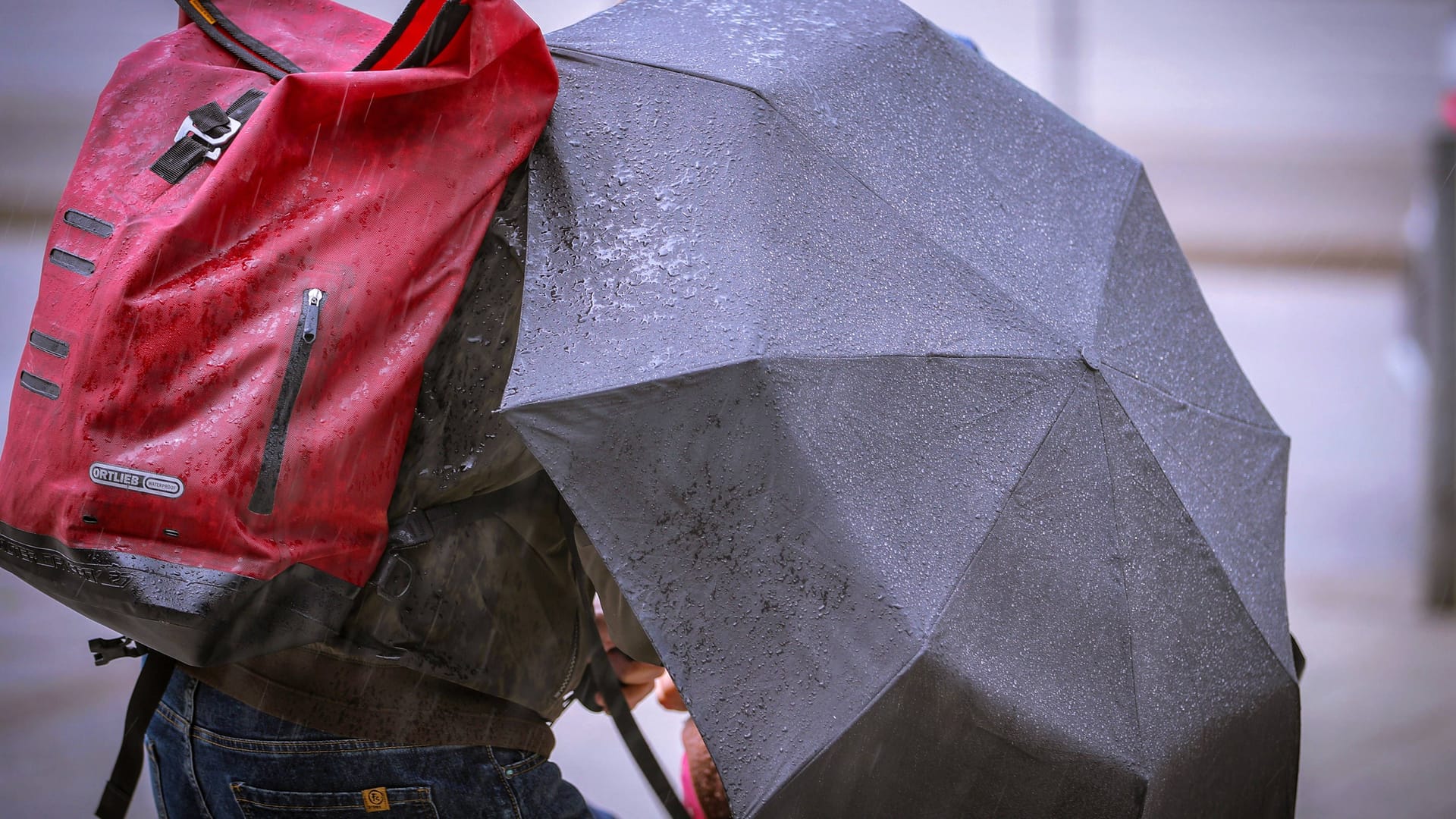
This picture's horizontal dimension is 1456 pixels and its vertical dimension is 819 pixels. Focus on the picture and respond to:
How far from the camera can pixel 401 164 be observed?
5.07 ft

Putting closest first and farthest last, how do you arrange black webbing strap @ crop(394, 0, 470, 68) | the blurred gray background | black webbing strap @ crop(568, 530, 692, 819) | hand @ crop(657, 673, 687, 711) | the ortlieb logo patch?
the ortlieb logo patch, black webbing strap @ crop(394, 0, 470, 68), black webbing strap @ crop(568, 530, 692, 819), hand @ crop(657, 673, 687, 711), the blurred gray background

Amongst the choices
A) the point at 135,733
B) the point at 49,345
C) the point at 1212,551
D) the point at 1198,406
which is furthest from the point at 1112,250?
the point at 135,733

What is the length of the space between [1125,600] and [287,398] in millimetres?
1136

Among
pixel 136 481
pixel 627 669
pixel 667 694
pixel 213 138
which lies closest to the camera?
pixel 136 481

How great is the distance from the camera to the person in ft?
5.28

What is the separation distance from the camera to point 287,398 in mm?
1452

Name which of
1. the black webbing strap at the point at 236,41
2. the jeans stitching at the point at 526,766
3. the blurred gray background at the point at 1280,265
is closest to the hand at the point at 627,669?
the jeans stitching at the point at 526,766

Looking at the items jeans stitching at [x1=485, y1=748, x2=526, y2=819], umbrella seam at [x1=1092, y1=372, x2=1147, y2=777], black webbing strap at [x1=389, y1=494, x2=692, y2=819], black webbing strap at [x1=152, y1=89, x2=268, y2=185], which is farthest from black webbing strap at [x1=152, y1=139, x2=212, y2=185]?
umbrella seam at [x1=1092, y1=372, x2=1147, y2=777]

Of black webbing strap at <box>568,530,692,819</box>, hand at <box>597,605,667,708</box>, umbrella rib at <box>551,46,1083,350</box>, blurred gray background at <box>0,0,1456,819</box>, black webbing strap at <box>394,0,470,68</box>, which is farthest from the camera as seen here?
blurred gray background at <box>0,0,1456,819</box>

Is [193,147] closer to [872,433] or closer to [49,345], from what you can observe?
[49,345]

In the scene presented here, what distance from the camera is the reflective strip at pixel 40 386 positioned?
146 centimetres

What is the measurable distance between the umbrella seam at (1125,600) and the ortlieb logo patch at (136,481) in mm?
1179

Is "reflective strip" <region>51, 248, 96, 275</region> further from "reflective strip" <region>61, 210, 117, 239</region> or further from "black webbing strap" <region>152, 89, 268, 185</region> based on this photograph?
"black webbing strap" <region>152, 89, 268, 185</region>

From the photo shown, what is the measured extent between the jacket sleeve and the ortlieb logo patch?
0.51 meters
